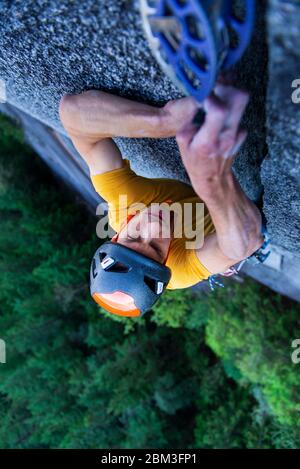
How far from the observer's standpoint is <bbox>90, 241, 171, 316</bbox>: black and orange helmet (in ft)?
5.10

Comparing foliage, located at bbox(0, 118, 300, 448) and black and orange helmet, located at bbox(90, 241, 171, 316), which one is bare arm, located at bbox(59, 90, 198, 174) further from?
foliage, located at bbox(0, 118, 300, 448)

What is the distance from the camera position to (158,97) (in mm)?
1494

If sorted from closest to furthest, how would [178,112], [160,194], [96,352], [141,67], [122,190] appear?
1. [178,112]
2. [141,67]
3. [122,190]
4. [160,194]
5. [96,352]

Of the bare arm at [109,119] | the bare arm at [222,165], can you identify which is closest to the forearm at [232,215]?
the bare arm at [222,165]

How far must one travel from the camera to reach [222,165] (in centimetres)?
111

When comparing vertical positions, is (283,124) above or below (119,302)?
above

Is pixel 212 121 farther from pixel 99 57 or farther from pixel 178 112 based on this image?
pixel 99 57

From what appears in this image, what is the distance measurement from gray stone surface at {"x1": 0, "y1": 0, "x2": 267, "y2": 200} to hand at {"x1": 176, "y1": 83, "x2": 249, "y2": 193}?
10.7 inches

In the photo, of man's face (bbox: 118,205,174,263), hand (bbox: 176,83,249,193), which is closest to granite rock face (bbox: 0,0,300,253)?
hand (bbox: 176,83,249,193)

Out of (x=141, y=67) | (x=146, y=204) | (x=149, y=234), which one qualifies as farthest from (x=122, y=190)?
(x=141, y=67)

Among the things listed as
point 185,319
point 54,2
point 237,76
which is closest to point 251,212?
point 237,76

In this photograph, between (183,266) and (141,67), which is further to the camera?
(183,266)

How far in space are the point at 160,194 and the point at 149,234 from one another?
28 cm

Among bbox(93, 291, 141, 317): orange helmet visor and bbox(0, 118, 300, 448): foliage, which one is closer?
bbox(93, 291, 141, 317): orange helmet visor
